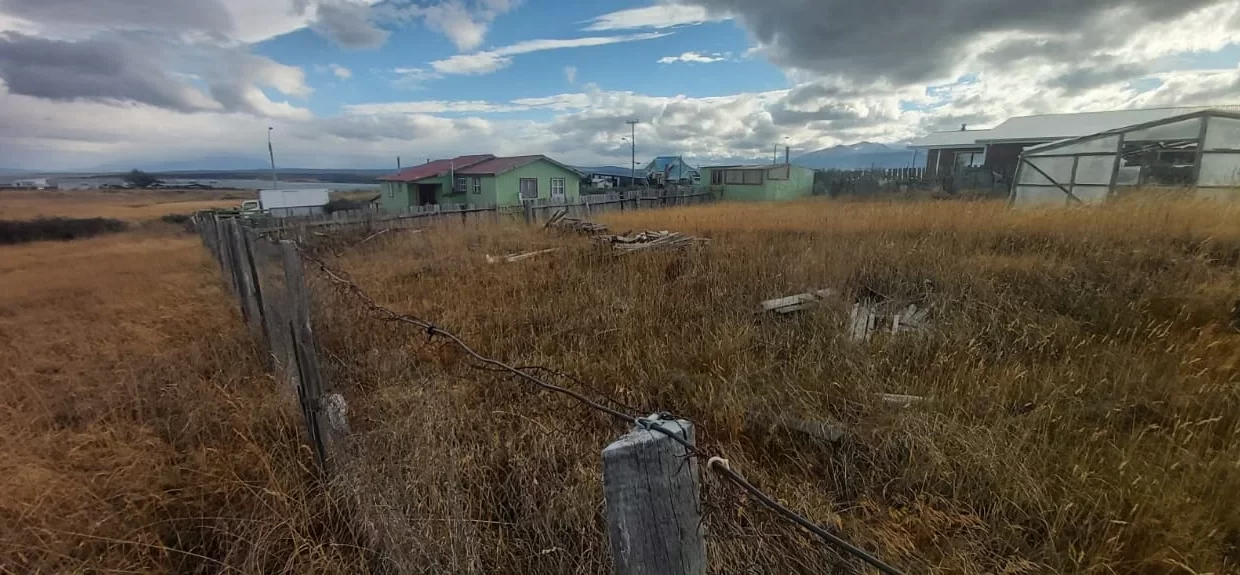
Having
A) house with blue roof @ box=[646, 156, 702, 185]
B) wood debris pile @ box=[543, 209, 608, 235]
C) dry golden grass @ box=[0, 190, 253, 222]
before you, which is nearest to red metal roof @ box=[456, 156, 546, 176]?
house with blue roof @ box=[646, 156, 702, 185]

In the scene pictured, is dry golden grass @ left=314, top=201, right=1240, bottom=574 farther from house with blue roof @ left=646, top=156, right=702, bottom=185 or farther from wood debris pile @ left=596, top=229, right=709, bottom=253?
house with blue roof @ left=646, top=156, right=702, bottom=185

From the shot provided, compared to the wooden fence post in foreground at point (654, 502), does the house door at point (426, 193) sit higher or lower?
higher

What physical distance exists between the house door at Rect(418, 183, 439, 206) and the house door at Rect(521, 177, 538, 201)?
6539mm

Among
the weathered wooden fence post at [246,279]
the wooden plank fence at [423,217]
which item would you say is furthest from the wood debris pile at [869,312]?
the wooden plank fence at [423,217]

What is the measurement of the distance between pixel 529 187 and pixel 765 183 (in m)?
13.4

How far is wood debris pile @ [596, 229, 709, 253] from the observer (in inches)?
297

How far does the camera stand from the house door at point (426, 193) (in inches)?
1249

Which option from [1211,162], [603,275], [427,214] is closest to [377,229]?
[427,214]

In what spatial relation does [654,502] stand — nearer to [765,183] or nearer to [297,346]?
[297,346]

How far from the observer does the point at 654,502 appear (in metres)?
0.85

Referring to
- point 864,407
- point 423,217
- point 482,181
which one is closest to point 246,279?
point 864,407

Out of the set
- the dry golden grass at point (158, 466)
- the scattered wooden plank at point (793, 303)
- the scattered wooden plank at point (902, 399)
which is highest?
the scattered wooden plank at point (793, 303)

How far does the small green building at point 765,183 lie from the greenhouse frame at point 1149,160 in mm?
15506

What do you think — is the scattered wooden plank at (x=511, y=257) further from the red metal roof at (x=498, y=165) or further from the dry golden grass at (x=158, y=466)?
the red metal roof at (x=498, y=165)
